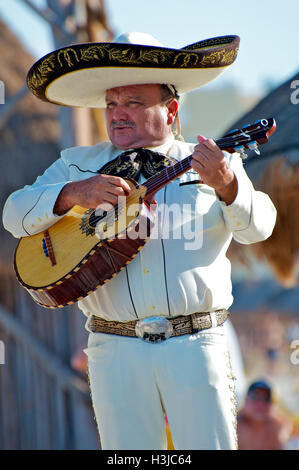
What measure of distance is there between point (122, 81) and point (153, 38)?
212mm

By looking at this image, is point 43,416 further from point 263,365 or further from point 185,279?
point 263,365

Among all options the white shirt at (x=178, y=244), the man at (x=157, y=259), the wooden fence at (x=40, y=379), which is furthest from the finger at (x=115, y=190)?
the wooden fence at (x=40, y=379)

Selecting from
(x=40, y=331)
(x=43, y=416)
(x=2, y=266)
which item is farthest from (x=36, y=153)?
(x=43, y=416)

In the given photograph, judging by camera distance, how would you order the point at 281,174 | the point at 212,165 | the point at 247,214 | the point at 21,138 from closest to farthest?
the point at 212,165
the point at 247,214
the point at 281,174
the point at 21,138

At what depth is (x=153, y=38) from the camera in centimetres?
262

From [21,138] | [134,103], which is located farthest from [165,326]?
[21,138]

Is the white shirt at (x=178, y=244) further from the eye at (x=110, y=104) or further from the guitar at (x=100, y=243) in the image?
the eye at (x=110, y=104)

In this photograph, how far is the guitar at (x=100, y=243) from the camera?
7.64 feet

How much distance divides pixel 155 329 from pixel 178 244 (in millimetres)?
296

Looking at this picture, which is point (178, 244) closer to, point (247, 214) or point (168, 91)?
point (247, 214)

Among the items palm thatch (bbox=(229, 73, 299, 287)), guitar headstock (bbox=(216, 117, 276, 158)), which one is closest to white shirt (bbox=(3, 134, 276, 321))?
guitar headstock (bbox=(216, 117, 276, 158))

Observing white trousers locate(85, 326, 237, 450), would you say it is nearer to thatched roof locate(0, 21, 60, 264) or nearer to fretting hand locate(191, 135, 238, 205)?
fretting hand locate(191, 135, 238, 205)

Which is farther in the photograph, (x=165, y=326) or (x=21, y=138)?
(x=21, y=138)

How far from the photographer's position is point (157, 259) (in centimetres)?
A: 244
